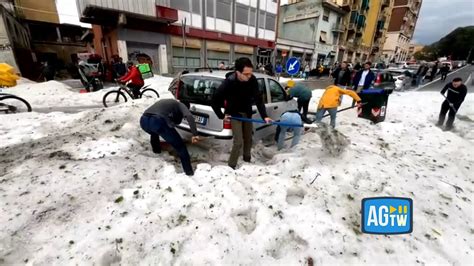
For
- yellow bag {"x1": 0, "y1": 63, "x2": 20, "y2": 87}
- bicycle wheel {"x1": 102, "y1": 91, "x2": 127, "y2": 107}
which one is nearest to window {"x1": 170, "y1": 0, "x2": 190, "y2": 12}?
bicycle wheel {"x1": 102, "y1": 91, "x2": 127, "y2": 107}

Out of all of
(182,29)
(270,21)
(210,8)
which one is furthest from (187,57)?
(270,21)

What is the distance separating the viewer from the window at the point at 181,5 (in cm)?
1788

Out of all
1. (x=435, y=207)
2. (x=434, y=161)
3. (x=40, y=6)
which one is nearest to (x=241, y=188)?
(x=435, y=207)

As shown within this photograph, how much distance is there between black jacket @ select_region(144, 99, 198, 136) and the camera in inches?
128

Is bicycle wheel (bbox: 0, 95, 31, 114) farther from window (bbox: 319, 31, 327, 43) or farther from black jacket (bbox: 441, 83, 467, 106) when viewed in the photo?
window (bbox: 319, 31, 327, 43)

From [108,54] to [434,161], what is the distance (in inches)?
861

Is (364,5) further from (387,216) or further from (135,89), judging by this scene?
(387,216)

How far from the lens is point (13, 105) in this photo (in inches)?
257

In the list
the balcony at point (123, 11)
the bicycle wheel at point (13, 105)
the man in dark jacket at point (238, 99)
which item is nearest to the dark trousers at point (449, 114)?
the man in dark jacket at point (238, 99)

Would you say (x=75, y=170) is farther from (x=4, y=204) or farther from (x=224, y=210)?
(x=224, y=210)

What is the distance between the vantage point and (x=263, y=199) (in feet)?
9.14

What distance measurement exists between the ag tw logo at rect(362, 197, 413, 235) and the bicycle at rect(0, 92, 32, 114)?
8.65m

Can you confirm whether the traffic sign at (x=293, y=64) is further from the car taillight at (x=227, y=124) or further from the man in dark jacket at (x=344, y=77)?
the car taillight at (x=227, y=124)

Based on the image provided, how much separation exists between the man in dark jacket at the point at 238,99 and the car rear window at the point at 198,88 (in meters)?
0.47
